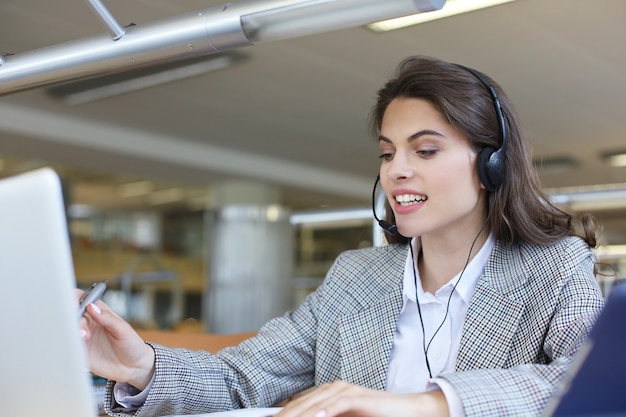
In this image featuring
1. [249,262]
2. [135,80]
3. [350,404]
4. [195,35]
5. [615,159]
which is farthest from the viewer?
[615,159]

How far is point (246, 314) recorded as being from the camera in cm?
578

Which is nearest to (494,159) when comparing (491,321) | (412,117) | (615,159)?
(412,117)

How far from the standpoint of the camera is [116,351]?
3.65 ft

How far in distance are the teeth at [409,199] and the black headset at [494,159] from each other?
108mm

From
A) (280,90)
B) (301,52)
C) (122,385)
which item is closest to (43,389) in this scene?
(122,385)

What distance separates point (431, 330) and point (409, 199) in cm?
21

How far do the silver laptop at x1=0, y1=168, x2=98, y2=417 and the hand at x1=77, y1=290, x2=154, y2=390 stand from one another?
1.19 feet

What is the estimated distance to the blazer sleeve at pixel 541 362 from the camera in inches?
35.3

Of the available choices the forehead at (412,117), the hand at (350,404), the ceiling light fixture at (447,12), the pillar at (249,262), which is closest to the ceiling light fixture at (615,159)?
the pillar at (249,262)

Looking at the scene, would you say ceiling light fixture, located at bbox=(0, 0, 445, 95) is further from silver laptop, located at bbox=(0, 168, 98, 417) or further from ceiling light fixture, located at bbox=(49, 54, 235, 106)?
ceiling light fixture, located at bbox=(49, 54, 235, 106)

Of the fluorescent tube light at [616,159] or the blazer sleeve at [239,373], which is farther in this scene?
the fluorescent tube light at [616,159]

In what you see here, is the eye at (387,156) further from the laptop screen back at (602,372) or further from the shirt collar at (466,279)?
the laptop screen back at (602,372)

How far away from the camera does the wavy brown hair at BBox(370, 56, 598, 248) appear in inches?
49.5

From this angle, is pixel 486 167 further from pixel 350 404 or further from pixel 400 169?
pixel 350 404
